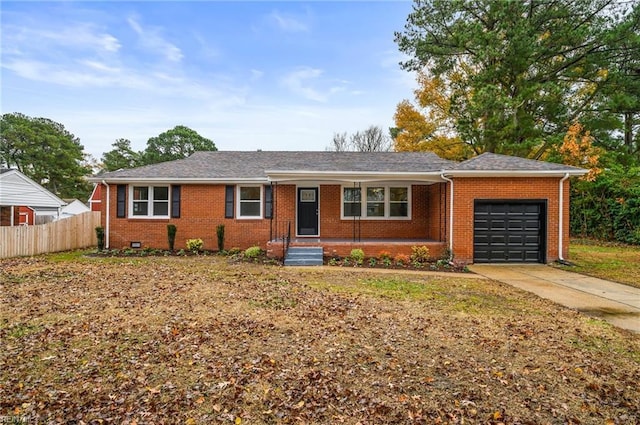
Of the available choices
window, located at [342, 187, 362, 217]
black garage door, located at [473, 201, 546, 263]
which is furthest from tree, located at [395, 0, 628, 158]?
window, located at [342, 187, 362, 217]

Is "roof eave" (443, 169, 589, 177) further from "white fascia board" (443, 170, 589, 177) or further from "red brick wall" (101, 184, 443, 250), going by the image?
"red brick wall" (101, 184, 443, 250)

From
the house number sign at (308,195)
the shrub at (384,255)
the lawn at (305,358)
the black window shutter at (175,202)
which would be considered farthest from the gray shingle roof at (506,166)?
the black window shutter at (175,202)

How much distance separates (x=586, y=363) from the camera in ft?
12.8

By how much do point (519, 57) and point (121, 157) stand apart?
48658 millimetres

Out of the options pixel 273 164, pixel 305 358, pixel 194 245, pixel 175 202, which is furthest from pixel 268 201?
pixel 305 358

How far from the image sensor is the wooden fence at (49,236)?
11.9 meters

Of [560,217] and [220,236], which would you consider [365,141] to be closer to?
[220,236]

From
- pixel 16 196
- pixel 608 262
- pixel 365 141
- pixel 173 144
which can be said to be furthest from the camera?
pixel 173 144

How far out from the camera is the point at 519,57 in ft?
56.7

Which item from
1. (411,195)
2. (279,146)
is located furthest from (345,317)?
(279,146)

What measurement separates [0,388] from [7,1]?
33.3 feet

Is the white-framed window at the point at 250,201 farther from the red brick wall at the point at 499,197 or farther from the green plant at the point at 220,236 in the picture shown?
the red brick wall at the point at 499,197

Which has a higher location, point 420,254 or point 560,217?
point 560,217

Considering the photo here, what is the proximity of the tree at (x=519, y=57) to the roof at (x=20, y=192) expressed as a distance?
24.5 m
